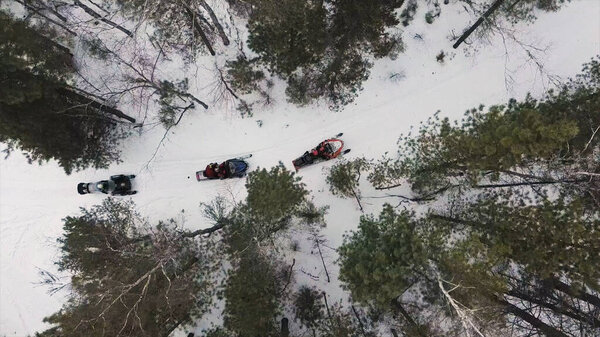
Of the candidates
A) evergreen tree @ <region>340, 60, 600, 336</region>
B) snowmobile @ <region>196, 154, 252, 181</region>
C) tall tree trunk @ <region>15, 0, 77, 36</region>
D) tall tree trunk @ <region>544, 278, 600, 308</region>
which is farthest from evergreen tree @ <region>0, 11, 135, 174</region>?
tall tree trunk @ <region>544, 278, 600, 308</region>

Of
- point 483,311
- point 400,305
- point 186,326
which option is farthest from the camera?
point 186,326

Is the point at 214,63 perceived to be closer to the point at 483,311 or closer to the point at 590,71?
the point at 483,311

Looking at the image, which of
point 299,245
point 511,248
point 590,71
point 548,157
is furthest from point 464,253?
point 590,71

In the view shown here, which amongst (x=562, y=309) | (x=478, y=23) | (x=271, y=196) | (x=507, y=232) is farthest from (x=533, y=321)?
(x=478, y=23)

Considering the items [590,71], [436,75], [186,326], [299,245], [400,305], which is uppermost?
[436,75]

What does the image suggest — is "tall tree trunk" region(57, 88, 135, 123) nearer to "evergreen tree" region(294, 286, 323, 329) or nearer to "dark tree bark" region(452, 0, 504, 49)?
"evergreen tree" region(294, 286, 323, 329)

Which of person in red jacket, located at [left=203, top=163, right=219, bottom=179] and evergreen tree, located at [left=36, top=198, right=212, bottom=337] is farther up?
person in red jacket, located at [left=203, top=163, right=219, bottom=179]

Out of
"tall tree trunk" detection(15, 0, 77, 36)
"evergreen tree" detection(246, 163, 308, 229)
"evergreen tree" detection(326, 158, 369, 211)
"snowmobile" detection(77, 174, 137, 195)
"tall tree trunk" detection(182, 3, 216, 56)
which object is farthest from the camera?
"snowmobile" detection(77, 174, 137, 195)
